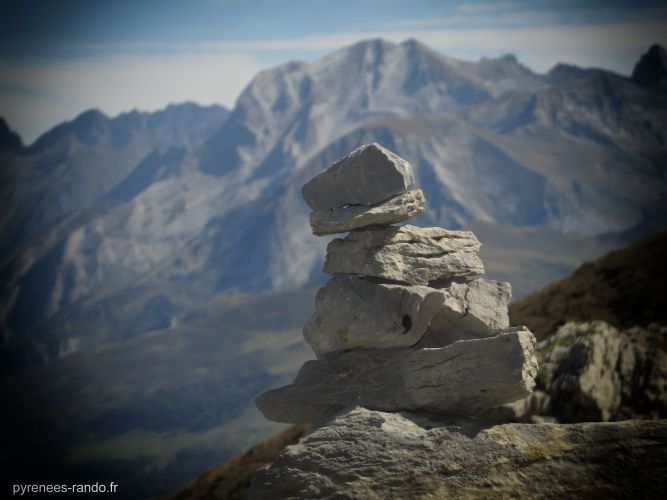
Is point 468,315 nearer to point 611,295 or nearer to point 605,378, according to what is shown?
point 605,378

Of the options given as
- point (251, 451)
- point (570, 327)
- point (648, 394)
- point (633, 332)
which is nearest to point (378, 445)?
point (648, 394)

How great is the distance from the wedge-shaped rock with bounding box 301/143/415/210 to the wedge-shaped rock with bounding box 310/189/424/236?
1.45 ft

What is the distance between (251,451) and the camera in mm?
64625

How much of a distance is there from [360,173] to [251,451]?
46199 mm

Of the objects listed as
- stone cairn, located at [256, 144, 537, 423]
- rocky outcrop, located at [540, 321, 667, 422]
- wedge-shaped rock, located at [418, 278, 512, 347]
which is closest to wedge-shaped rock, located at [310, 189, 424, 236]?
stone cairn, located at [256, 144, 537, 423]

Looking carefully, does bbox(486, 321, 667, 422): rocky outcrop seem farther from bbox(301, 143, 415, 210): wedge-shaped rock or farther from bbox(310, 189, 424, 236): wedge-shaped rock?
bbox(301, 143, 415, 210): wedge-shaped rock

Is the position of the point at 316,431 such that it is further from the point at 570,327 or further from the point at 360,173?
the point at 570,327

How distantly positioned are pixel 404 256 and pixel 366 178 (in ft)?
14.6

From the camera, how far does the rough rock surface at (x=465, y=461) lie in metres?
22.4

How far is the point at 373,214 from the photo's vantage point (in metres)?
27.9

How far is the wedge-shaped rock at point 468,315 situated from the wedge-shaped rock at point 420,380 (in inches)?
45.8

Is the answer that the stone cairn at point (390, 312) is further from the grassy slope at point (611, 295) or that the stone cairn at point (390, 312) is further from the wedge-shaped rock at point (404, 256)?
the grassy slope at point (611, 295)

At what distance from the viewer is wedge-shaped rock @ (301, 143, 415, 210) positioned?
28.4m

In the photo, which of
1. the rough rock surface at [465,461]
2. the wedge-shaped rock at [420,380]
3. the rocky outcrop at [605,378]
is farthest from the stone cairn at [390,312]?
the rocky outcrop at [605,378]
